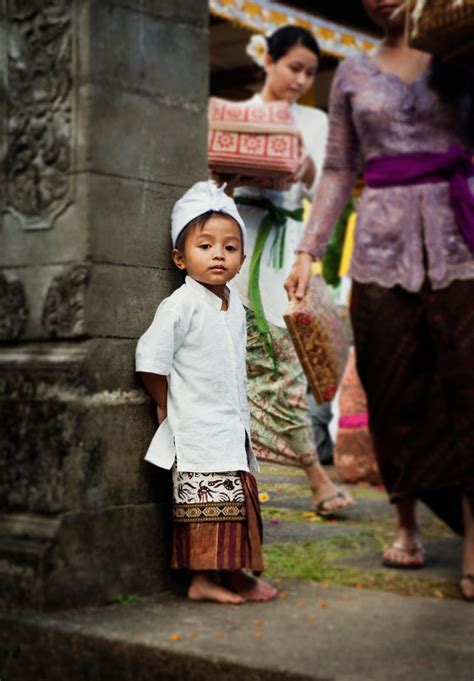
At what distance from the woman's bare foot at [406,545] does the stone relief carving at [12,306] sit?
1662mm

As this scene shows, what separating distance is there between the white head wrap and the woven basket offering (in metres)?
1.49

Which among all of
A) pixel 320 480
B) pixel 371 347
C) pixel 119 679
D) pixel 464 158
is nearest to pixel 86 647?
pixel 119 679

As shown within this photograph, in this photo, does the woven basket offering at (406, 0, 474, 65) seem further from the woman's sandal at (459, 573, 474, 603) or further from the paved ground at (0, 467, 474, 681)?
the woman's sandal at (459, 573, 474, 603)

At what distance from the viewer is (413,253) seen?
3889mm

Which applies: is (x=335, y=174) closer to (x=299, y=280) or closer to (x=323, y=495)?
(x=323, y=495)

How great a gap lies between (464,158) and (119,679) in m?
1.85

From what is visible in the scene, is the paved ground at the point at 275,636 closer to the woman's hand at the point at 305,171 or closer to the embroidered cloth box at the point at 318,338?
the embroidered cloth box at the point at 318,338

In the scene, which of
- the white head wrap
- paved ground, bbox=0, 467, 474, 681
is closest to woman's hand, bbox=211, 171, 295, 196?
the white head wrap

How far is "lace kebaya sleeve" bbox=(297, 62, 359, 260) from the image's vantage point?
341 centimetres

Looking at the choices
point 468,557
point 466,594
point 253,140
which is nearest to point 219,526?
point 253,140

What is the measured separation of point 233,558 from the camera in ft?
8.72

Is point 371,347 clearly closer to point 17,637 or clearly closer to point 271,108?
point 17,637

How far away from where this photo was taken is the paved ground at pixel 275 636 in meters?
2.66

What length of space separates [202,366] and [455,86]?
7.74 feet
